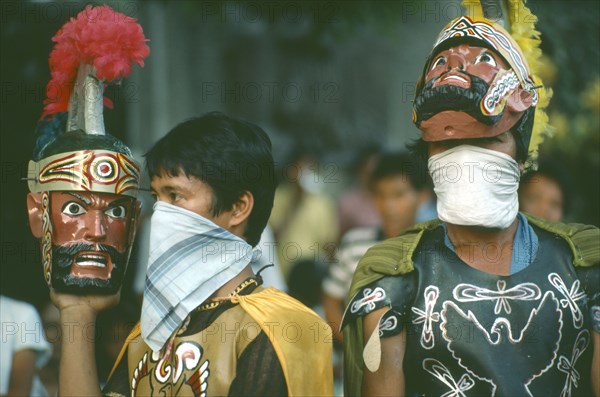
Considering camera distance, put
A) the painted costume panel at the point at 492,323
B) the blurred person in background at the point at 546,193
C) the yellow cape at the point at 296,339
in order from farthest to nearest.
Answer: the blurred person in background at the point at 546,193
the painted costume panel at the point at 492,323
the yellow cape at the point at 296,339

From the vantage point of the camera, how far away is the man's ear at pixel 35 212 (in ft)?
12.9

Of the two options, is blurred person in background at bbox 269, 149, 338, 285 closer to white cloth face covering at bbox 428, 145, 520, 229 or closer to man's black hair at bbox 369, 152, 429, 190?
man's black hair at bbox 369, 152, 429, 190

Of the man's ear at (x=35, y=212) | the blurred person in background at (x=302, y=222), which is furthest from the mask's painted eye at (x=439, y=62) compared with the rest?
the blurred person in background at (x=302, y=222)

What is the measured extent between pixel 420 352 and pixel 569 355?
0.57m

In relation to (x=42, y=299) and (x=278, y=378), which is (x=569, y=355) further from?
(x=42, y=299)

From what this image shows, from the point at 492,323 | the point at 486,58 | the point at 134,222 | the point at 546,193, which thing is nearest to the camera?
the point at 492,323

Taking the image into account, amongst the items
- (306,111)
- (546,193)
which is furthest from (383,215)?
(306,111)

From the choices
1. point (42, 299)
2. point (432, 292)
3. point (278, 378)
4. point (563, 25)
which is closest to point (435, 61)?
point (432, 292)

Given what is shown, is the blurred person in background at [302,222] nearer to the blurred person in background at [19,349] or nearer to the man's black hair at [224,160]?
the blurred person in background at [19,349]

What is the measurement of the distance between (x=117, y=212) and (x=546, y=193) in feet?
9.69

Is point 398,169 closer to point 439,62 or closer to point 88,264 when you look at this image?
point 439,62

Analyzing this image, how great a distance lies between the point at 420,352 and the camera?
11.7ft

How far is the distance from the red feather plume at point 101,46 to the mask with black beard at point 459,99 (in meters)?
1.26

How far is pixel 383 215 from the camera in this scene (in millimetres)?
5996
